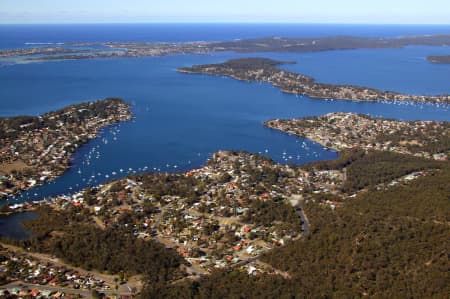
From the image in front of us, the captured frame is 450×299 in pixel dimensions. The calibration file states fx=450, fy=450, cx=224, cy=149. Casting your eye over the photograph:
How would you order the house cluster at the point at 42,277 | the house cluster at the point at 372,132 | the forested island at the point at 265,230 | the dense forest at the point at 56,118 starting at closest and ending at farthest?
the forested island at the point at 265,230
the house cluster at the point at 42,277
the house cluster at the point at 372,132
the dense forest at the point at 56,118

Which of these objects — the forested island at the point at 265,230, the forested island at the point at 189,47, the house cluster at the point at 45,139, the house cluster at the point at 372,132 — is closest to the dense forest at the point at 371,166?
the forested island at the point at 265,230

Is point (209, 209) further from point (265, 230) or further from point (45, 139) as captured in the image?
point (45, 139)

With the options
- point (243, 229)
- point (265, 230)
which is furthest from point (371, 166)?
point (243, 229)

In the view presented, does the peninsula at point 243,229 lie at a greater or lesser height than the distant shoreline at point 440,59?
lesser

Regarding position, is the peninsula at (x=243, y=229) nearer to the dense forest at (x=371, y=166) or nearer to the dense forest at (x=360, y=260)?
the dense forest at (x=360, y=260)

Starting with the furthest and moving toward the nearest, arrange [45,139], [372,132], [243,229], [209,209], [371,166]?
1. [372,132]
2. [45,139]
3. [371,166]
4. [209,209]
5. [243,229]

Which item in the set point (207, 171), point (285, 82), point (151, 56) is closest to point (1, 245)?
point (207, 171)

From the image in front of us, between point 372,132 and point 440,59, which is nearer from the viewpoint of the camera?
point 372,132
